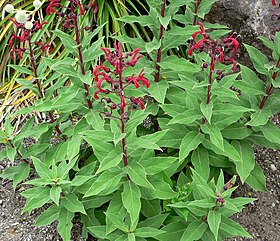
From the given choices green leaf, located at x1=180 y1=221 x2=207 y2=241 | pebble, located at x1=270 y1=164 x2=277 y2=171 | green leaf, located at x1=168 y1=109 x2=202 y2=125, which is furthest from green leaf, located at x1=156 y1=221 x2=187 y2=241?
pebble, located at x1=270 y1=164 x2=277 y2=171

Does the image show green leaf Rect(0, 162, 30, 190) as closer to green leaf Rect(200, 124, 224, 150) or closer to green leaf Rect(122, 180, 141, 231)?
green leaf Rect(122, 180, 141, 231)

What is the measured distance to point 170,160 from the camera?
2.35 meters

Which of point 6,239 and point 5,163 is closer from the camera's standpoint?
point 6,239

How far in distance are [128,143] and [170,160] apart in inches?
10.7

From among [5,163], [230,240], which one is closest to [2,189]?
[5,163]

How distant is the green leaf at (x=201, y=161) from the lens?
268cm

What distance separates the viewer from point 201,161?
2703 millimetres

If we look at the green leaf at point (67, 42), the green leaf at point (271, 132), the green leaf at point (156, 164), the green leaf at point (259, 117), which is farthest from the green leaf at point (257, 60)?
the green leaf at point (67, 42)

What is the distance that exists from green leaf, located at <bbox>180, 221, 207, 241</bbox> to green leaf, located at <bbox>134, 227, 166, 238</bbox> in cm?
14

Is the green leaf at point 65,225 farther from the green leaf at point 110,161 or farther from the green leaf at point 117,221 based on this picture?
the green leaf at point 110,161

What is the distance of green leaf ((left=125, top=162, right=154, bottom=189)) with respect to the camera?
7.36 feet

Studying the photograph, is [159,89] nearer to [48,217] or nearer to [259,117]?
[259,117]

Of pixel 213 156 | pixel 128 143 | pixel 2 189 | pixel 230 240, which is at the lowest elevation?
pixel 230 240

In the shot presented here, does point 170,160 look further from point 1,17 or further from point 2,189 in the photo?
point 1,17
